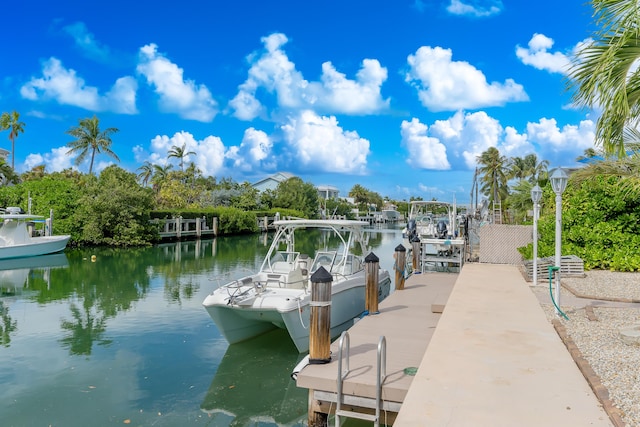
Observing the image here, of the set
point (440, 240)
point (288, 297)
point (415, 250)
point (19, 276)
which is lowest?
point (19, 276)

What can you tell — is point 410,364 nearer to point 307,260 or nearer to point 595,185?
point 307,260

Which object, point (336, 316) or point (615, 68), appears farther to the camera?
point (336, 316)

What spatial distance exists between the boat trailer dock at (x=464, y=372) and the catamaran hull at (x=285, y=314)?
1.13m

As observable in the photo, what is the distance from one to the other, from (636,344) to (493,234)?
34.6ft

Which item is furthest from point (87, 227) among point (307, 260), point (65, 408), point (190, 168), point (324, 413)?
point (190, 168)

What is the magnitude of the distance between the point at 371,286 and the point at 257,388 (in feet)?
10.1

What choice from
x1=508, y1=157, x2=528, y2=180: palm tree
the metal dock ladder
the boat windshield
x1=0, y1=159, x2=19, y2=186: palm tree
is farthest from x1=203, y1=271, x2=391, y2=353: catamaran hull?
x1=508, y1=157, x2=528, y2=180: palm tree

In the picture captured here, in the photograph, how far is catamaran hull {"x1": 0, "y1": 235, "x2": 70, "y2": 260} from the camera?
25125 millimetres

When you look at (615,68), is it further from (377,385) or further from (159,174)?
(159,174)

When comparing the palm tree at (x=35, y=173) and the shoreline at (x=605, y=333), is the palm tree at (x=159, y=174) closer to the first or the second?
the palm tree at (x=35, y=173)

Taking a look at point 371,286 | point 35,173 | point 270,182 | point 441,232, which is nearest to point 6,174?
point 35,173

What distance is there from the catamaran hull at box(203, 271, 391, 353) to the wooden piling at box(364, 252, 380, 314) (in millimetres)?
783

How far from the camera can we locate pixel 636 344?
20.9ft

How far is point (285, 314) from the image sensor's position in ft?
29.2
